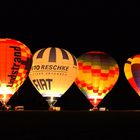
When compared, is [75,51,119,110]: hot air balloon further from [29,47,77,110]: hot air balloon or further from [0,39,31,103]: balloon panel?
[0,39,31,103]: balloon panel

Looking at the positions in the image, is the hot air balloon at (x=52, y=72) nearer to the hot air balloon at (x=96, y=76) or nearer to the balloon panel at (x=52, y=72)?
the balloon panel at (x=52, y=72)

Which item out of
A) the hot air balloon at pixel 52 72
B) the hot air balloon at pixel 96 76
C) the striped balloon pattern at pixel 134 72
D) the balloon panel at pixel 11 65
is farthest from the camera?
the striped balloon pattern at pixel 134 72

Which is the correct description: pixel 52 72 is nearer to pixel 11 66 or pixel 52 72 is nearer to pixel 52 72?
pixel 52 72

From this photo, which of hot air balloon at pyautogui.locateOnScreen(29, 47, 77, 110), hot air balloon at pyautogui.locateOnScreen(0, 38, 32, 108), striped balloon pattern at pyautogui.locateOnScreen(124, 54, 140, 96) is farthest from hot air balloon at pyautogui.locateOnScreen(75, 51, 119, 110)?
hot air balloon at pyautogui.locateOnScreen(0, 38, 32, 108)

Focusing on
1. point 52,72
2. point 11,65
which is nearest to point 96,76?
point 52,72

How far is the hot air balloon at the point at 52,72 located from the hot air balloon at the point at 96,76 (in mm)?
1744

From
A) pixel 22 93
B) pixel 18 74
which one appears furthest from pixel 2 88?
pixel 22 93

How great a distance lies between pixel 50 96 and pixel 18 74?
2643 millimetres

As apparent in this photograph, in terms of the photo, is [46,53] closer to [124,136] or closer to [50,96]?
[50,96]

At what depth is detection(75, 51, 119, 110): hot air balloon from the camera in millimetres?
25141

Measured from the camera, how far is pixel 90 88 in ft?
82.4

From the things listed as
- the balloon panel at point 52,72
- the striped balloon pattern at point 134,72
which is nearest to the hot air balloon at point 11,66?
the balloon panel at point 52,72

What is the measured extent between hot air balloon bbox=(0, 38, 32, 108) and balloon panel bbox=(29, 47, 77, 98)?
1.51 metres

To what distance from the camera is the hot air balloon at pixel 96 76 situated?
25.1 meters
